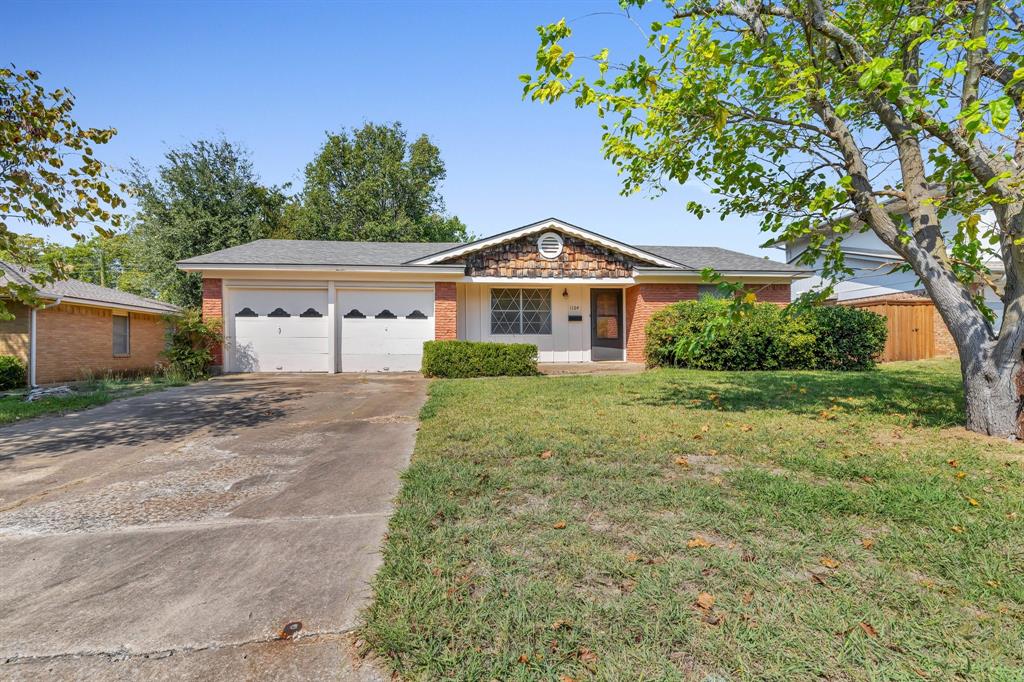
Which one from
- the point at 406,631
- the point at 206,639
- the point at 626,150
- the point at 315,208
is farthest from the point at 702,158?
the point at 315,208

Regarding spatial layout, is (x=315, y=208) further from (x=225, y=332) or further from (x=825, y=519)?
(x=825, y=519)

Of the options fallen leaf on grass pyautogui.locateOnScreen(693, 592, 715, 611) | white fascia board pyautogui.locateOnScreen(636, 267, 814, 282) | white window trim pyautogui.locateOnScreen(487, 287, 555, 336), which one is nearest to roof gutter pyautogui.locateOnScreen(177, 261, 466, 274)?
white window trim pyautogui.locateOnScreen(487, 287, 555, 336)

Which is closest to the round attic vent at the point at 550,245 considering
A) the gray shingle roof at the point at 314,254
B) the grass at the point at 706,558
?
the gray shingle roof at the point at 314,254

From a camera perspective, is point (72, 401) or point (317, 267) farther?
point (317, 267)

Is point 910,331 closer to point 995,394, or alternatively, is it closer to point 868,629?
point 995,394

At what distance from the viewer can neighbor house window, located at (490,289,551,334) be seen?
1536 cm

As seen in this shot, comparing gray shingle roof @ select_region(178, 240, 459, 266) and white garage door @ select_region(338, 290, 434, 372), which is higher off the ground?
gray shingle roof @ select_region(178, 240, 459, 266)

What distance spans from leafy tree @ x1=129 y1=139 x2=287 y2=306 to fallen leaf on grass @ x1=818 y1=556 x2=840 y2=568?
25.8 m

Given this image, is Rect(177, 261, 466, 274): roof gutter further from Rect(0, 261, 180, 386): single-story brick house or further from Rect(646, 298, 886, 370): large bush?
Rect(646, 298, 886, 370): large bush

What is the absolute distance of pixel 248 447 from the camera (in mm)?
5246

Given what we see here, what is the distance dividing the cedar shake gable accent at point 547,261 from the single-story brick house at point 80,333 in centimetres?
866

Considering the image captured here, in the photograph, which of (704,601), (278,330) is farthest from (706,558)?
(278,330)

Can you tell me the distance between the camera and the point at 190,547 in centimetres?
284

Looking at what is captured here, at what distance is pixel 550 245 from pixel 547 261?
19.4 inches
